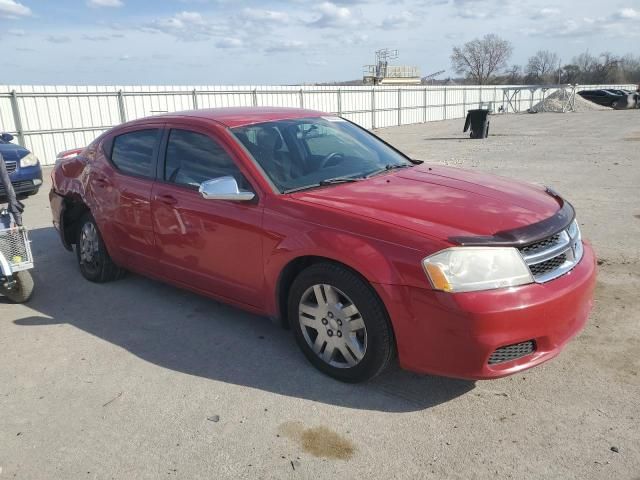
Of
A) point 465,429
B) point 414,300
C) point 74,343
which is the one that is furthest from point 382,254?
point 74,343

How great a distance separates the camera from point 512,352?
288 cm

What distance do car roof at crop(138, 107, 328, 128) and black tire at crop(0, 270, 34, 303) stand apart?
1.73 m

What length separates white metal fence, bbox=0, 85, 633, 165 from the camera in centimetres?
1526

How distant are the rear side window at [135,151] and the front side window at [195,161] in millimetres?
249

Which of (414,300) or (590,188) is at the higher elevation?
(414,300)

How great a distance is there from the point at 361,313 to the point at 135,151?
8.93ft

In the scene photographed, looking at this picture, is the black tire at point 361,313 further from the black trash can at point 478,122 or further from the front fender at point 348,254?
the black trash can at point 478,122

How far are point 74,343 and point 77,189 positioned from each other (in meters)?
1.80

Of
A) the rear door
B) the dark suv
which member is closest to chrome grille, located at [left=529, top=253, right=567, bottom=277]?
the rear door

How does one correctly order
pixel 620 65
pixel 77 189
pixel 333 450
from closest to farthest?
pixel 333 450 → pixel 77 189 → pixel 620 65

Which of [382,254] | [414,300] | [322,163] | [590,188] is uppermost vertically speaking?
[322,163]

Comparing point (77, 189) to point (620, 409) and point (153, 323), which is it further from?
point (620, 409)

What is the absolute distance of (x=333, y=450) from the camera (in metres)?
2.73

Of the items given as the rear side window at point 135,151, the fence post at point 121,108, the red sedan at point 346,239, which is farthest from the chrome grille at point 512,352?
the fence post at point 121,108
